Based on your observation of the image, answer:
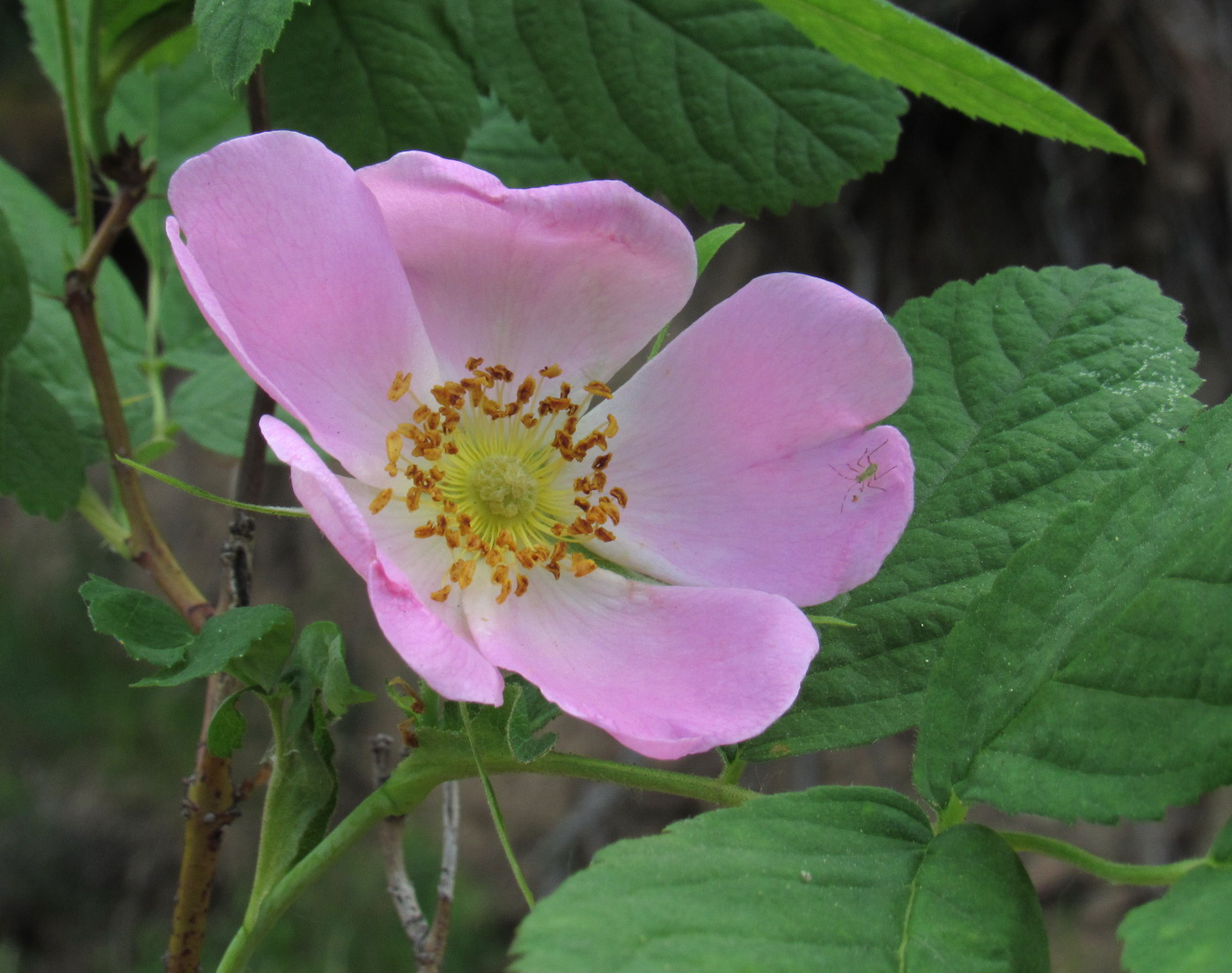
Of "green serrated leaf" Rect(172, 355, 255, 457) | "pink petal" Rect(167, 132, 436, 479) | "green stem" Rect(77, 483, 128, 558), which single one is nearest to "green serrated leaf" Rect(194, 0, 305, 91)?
"pink petal" Rect(167, 132, 436, 479)

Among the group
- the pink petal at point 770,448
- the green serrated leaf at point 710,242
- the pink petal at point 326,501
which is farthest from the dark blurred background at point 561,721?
the pink petal at point 326,501

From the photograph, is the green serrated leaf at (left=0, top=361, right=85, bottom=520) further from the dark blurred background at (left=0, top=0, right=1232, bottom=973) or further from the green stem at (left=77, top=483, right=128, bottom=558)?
the dark blurred background at (left=0, top=0, right=1232, bottom=973)

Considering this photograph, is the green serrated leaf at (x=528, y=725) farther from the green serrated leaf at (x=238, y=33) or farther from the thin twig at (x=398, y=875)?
the green serrated leaf at (x=238, y=33)

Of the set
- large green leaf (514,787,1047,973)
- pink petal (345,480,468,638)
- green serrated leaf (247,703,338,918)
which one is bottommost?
green serrated leaf (247,703,338,918)

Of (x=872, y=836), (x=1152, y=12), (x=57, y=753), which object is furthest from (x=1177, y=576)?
(x=57, y=753)

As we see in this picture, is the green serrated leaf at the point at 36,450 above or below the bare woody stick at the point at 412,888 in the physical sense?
above
